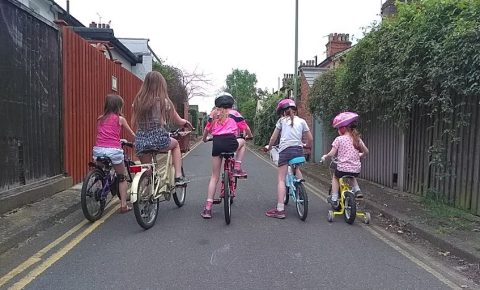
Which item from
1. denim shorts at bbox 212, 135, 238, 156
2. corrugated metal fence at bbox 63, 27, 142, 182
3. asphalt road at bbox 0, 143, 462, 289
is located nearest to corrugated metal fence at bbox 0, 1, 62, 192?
corrugated metal fence at bbox 63, 27, 142, 182

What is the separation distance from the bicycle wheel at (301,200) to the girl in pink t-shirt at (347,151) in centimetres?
50

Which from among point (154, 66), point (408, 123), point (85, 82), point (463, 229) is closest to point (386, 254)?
point (463, 229)

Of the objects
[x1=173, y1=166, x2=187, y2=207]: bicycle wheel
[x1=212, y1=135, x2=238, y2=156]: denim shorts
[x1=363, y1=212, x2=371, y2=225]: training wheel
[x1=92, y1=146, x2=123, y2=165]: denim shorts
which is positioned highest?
[x1=212, y1=135, x2=238, y2=156]: denim shorts

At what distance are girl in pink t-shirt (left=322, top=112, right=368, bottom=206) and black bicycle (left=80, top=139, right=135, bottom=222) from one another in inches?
122

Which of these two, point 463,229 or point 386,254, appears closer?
point 386,254

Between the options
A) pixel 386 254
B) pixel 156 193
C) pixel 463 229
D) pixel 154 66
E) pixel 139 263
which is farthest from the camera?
pixel 154 66

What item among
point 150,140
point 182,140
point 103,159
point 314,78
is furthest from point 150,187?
point 314,78

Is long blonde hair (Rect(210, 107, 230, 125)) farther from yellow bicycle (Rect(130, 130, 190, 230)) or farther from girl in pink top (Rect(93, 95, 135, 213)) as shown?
girl in pink top (Rect(93, 95, 135, 213))

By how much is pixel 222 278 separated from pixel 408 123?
5699 millimetres

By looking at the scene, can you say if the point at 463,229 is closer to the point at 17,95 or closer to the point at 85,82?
the point at 17,95

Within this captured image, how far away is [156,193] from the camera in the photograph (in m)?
6.39

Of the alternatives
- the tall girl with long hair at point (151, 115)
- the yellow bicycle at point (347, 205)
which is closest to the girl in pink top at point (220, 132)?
the tall girl with long hair at point (151, 115)

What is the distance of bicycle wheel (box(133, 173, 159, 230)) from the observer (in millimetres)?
5896

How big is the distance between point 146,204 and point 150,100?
1.41 metres
